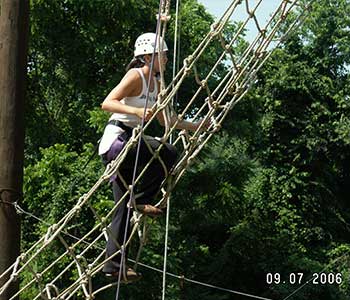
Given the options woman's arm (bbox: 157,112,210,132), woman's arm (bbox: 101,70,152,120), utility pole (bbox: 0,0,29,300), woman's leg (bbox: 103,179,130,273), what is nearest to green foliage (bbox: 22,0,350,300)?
utility pole (bbox: 0,0,29,300)

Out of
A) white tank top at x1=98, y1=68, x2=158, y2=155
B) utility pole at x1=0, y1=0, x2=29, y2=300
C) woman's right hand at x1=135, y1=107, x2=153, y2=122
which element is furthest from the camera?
utility pole at x1=0, y1=0, x2=29, y2=300

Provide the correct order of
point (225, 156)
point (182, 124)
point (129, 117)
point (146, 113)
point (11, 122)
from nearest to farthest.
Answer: point (146, 113) → point (129, 117) → point (182, 124) → point (11, 122) → point (225, 156)

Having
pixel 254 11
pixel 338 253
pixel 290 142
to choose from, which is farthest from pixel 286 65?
pixel 254 11

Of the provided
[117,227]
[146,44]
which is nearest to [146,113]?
[146,44]

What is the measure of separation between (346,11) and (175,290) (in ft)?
19.1

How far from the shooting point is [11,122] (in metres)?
3.96

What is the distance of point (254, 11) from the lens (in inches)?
143

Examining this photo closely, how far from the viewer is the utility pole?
3.93 meters

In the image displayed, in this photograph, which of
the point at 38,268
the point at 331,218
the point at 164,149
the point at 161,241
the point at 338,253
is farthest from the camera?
the point at 331,218

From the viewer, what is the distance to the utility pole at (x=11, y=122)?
3.93 m

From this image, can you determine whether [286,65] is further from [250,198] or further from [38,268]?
[38,268]

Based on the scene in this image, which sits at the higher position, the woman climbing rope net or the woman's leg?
the woman climbing rope net

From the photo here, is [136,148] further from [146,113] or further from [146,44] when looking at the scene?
[146,44]

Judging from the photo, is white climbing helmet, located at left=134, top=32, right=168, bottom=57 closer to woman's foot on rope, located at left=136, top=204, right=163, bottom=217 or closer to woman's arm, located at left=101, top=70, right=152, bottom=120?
woman's arm, located at left=101, top=70, right=152, bottom=120
